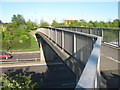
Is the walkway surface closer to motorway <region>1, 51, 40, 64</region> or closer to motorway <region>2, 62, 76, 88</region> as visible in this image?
motorway <region>2, 62, 76, 88</region>

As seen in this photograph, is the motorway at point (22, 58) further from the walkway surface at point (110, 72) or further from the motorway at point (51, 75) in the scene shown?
the walkway surface at point (110, 72)

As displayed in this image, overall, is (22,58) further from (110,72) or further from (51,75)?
(110,72)

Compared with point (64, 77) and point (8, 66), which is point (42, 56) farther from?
point (64, 77)

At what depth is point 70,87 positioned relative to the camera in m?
18.6

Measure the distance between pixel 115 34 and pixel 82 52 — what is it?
6.35 meters

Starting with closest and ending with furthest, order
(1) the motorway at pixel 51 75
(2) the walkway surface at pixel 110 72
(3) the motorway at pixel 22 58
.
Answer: (2) the walkway surface at pixel 110 72
(1) the motorway at pixel 51 75
(3) the motorway at pixel 22 58

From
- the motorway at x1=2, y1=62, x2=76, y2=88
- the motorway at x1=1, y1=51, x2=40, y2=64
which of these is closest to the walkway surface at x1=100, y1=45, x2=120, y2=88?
the motorway at x1=2, y1=62, x2=76, y2=88

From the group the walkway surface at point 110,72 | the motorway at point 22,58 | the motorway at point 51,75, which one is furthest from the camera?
the motorway at point 22,58

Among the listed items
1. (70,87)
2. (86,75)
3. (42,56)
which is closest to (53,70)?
(42,56)

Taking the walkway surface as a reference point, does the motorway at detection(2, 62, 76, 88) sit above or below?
below

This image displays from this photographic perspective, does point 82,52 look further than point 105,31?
No

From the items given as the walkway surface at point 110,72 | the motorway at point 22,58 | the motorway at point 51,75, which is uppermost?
the walkway surface at point 110,72

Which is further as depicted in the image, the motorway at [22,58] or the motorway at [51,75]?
the motorway at [22,58]

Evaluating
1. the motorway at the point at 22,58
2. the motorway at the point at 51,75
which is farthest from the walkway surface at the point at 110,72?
the motorway at the point at 22,58
